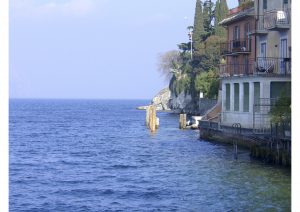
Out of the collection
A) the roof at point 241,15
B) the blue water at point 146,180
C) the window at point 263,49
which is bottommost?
the blue water at point 146,180

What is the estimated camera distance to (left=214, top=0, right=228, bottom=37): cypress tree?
Answer: 275 feet

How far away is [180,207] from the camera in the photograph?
19.7 metres

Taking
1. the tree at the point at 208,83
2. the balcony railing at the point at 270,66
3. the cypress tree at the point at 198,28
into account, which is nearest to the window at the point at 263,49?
the balcony railing at the point at 270,66

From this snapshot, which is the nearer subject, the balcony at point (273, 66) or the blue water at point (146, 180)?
the blue water at point (146, 180)

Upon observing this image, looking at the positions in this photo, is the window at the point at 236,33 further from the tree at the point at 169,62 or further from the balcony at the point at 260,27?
the tree at the point at 169,62

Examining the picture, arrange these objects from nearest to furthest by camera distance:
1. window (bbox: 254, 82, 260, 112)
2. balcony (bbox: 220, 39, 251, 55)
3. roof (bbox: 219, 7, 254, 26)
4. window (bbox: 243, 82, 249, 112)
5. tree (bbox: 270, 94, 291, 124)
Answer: tree (bbox: 270, 94, 291, 124) → window (bbox: 254, 82, 260, 112) → window (bbox: 243, 82, 249, 112) → roof (bbox: 219, 7, 254, 26) → balcony (bbox: 220, 39, 251, 55)

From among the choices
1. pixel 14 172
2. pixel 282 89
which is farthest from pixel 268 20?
pixel 14 172

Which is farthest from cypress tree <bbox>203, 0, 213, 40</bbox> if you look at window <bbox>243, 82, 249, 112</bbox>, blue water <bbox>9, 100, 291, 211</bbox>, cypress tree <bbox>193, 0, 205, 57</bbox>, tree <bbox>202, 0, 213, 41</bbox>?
blue water <bbox>9, 100, 291, 211</bbox>

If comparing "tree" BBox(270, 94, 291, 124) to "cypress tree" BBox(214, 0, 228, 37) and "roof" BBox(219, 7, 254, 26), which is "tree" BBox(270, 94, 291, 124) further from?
"cypress tree" BBox(214, 0, 228, 37)

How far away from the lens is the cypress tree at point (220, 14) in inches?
3300

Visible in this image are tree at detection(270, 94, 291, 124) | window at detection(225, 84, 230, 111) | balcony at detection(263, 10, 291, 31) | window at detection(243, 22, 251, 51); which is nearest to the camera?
tree at detection(270, 94, 291, 124)

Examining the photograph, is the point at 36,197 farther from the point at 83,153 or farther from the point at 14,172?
the point at 83,153

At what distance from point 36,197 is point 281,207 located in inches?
427
